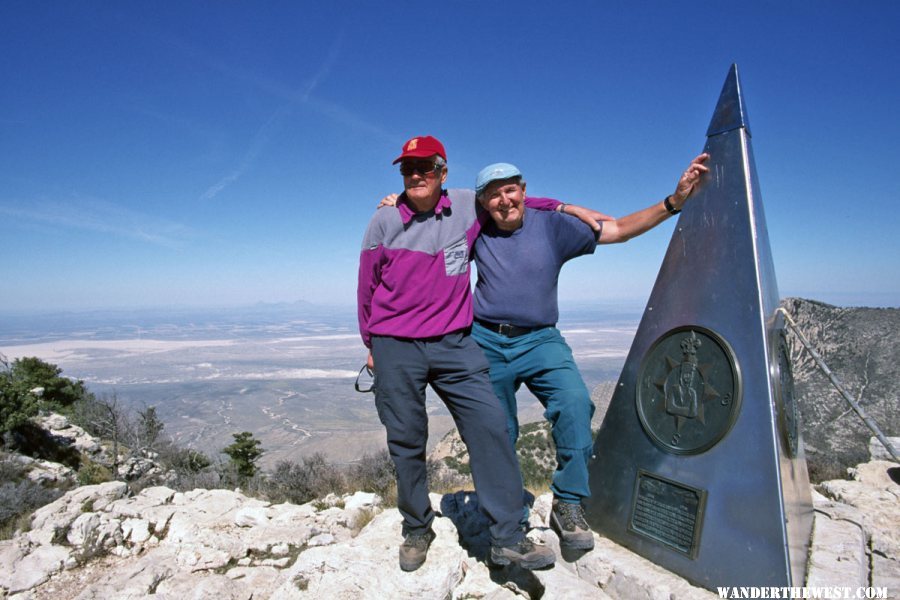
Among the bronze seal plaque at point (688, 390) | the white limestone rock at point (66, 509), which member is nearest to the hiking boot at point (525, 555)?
the bronze seal plaque at point (688, 390)

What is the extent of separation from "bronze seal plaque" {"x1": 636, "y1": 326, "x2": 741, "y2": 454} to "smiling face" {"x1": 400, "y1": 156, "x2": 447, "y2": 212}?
1.71m

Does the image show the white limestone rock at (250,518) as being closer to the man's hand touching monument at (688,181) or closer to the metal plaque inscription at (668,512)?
the metal plaque inscription at (668,512)

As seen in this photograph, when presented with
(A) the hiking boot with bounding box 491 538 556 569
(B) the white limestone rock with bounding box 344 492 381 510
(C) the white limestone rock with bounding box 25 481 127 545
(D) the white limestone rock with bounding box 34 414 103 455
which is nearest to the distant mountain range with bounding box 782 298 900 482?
(B) the white limestone rock with bounding box 344 492 381 510

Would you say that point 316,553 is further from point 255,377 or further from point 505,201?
point 255,377

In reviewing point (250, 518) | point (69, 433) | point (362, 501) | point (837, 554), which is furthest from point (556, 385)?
point (69, 433)

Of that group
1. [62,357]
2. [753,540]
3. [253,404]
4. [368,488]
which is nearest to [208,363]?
[62,357]

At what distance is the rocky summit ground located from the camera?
2646 millimetres

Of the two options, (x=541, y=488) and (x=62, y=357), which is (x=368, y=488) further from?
(x=62, y=357)

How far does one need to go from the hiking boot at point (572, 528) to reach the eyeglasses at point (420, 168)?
210cm

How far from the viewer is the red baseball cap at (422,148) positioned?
260 centimetres

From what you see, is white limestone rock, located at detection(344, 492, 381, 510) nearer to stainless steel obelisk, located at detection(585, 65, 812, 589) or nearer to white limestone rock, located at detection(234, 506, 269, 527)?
white limestone rock, located at detection(234, 506, 269, 527)

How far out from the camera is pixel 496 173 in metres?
2.68

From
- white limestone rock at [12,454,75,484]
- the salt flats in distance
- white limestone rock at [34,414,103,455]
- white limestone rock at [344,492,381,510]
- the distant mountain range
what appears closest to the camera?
white limestone rock at [344,492,381,510]

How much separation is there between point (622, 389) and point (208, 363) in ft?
Result: 320
